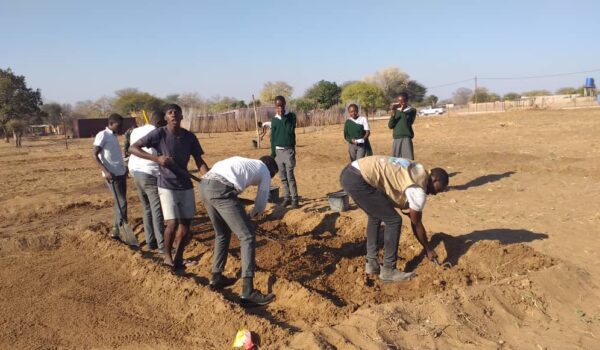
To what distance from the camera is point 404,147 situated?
8375mm

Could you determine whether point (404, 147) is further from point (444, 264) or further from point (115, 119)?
point (115, 119)

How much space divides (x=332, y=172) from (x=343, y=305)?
7745 mm

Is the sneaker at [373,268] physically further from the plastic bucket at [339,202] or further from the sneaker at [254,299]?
the plastic bucket at [339,202]

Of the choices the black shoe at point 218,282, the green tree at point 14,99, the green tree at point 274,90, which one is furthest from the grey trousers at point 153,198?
the green tree at point 274,90

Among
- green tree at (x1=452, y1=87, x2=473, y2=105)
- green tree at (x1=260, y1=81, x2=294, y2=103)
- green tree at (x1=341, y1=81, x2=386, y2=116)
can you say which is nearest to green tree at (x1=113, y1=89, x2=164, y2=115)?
green tree at (x1=260, y1=81, x2=294, y2=103)

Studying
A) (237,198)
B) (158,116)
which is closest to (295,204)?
(158,116)

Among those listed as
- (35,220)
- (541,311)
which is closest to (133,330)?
(541,311)

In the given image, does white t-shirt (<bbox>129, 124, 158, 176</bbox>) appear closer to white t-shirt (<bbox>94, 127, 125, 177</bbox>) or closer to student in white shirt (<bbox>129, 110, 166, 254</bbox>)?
student in white shirt (<bbox>129, 110, 166, 254</bbox>)

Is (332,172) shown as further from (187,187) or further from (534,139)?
(534,139)

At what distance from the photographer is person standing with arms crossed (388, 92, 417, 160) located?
8.27m

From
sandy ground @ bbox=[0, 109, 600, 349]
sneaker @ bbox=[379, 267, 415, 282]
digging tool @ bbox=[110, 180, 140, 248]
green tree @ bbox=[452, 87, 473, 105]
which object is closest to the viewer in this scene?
sandy ground @ bbox=[0, 109, 600, 349]

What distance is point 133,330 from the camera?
3.91 meters

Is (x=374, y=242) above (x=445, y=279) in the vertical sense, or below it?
above

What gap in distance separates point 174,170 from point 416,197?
2.39m
